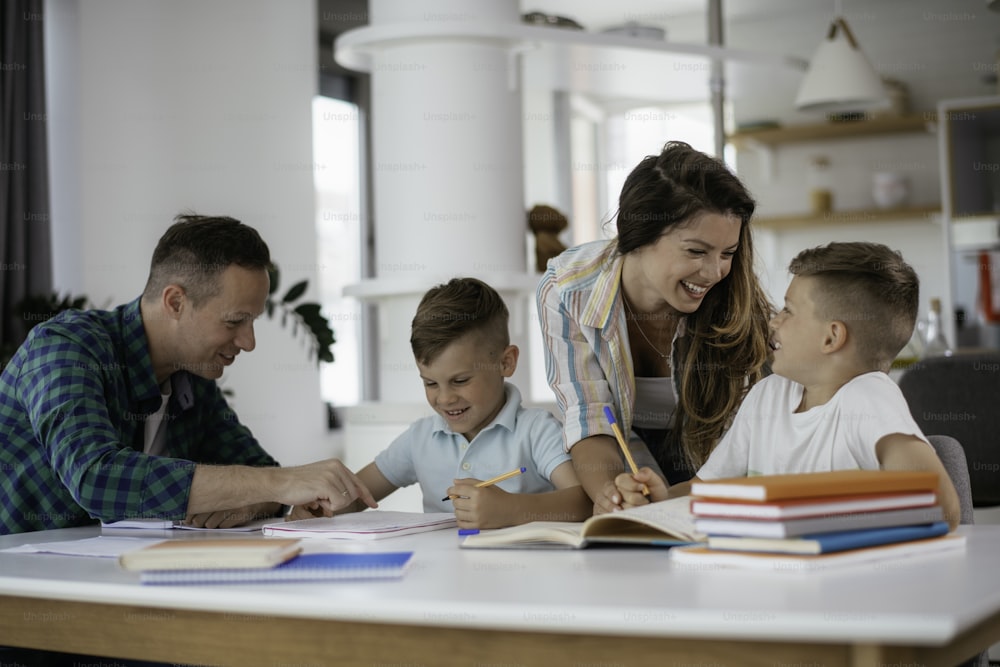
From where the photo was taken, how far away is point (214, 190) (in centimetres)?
421

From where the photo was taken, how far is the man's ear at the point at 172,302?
1821 millimetres

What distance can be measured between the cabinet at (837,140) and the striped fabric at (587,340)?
426 centimetres

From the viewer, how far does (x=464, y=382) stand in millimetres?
1871

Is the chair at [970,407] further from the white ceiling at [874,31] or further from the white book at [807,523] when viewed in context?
the white ceiling at [874,31]

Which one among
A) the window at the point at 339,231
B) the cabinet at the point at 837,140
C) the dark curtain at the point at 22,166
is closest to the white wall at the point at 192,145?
the dark curtain at the point at 22,166

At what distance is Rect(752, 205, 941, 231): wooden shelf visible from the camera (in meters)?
5.75

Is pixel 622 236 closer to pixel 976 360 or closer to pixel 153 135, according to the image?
pixel 976 360

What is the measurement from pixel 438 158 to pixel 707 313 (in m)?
1.43

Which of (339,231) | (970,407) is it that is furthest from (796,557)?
(339,231)

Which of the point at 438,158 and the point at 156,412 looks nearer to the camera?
the point at 156,412

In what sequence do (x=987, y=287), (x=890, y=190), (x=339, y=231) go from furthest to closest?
(x=890, y=190) → (x=987, y=287) → (x=339, y=231)

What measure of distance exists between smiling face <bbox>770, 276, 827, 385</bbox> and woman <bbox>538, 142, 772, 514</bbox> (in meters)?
0.21

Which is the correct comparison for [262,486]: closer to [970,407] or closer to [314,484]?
[314,484]

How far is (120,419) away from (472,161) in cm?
161
